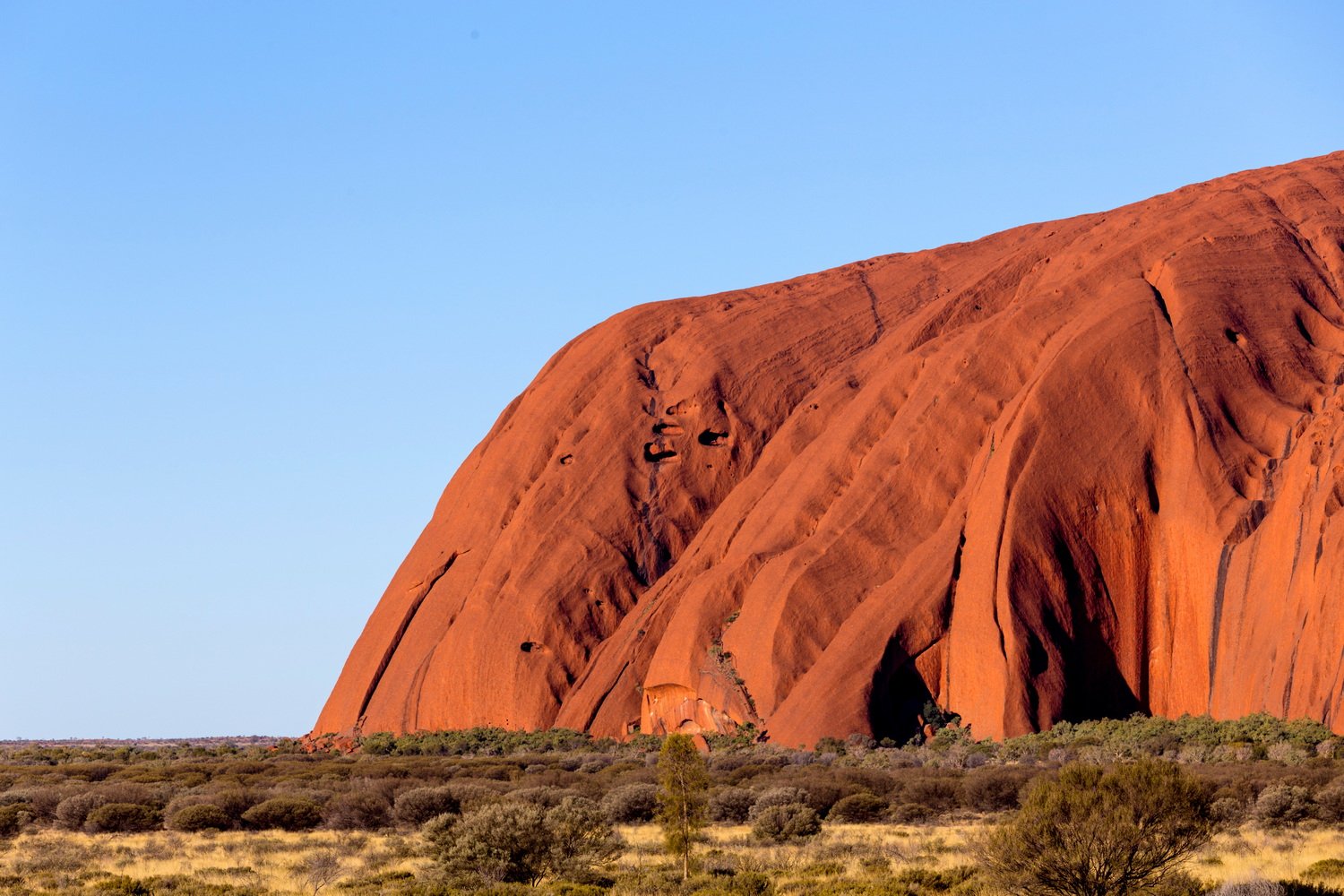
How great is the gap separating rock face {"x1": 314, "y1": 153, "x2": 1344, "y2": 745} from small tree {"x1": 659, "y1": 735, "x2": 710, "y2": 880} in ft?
75.1

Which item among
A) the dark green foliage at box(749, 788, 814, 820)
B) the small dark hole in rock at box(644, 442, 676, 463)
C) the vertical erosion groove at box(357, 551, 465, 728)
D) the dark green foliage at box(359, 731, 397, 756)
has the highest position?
the small dark hole in rock at box(644, 442, 676, 463)

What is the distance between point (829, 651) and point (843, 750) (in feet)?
14.7

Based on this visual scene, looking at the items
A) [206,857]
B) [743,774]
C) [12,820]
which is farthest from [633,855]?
[12,820]

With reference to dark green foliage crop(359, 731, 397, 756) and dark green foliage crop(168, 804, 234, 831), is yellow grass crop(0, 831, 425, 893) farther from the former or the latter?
dark green foliage crop(359, 731, 397, 756)

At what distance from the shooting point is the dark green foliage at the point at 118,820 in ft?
109

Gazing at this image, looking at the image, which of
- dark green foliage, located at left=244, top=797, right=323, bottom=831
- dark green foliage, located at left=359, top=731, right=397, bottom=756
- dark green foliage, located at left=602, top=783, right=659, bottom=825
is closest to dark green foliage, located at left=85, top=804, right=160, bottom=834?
dark green foliage, located at left=244, top=797, right=323, bottom=831

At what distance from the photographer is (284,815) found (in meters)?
33.6

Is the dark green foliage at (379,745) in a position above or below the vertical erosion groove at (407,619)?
below

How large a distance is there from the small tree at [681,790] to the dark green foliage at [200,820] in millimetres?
13616

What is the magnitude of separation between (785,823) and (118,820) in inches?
599

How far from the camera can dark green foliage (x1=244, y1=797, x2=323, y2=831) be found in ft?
110

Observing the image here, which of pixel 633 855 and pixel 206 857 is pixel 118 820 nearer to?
pixel 206 857

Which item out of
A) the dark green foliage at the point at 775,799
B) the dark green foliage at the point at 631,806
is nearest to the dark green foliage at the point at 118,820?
→ the dark green foliage at the point at 631,806

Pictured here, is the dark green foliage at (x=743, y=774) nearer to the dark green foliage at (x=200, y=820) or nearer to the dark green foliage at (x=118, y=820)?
the dark green foliage at (x=200, y=820)
